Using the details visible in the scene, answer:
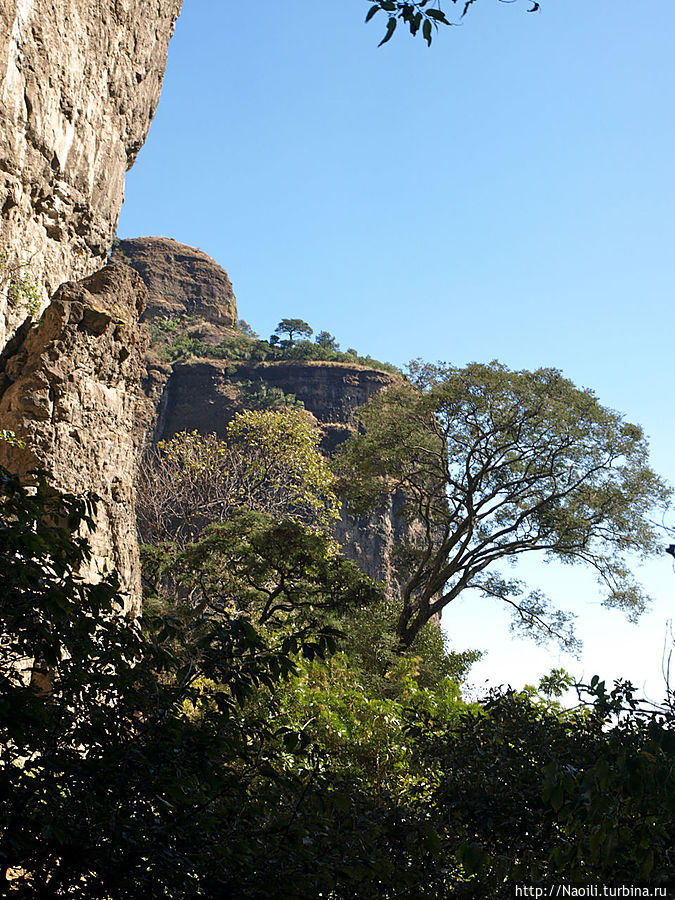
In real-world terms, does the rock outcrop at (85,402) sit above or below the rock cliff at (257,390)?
below

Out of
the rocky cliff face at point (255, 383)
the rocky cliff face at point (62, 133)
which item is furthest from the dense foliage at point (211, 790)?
the rocky cliff face at point (255, 383)

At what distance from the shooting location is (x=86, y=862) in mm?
2127

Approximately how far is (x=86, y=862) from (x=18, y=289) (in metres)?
7.58

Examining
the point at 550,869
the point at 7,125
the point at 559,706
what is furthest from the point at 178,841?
the point at 7,125

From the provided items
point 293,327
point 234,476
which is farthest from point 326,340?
point 234,476

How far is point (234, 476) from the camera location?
23.4 m

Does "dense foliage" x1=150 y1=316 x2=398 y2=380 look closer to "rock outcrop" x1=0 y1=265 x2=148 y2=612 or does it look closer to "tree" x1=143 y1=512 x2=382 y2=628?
"tree" x1=143 y1=512 x2=382 y2=628

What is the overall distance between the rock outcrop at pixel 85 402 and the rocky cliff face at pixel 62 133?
1.67ft

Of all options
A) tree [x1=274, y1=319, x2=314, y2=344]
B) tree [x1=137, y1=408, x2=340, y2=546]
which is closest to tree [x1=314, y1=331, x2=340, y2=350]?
tree [x1=274, y1=319, x2=314, y2=344]

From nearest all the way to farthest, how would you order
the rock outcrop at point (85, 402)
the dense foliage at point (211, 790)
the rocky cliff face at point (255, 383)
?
1. the dense foliage at point (211, 790)
2. the rock outcrop at point (85, 402)
3. the rocky cliff face at point (255, 383)

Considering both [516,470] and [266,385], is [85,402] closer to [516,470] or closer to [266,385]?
[516,470]

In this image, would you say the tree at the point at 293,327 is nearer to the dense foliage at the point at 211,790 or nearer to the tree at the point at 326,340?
the tree at the point at 326,340

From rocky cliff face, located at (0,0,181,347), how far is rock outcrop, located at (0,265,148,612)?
51 centimetres

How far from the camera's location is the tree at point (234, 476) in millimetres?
22531
